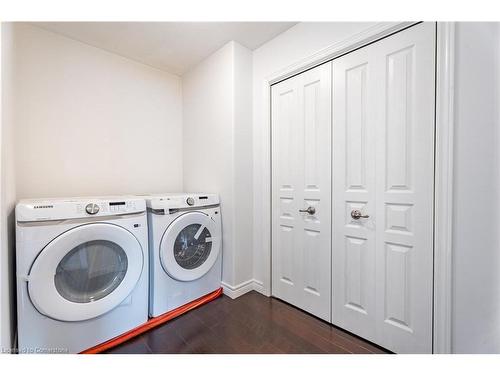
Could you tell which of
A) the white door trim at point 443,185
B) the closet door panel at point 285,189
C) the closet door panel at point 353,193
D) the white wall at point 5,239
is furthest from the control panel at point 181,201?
the white door trim at point 443,185

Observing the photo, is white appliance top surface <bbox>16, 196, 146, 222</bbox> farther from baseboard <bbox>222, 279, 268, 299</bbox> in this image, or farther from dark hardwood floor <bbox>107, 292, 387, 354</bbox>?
baseboard <bbox>222, 279, 268, 299</bbox>

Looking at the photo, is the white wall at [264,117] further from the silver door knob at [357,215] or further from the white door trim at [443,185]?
the white door trim at [443,185]

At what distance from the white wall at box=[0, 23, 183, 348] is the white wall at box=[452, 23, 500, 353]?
234 centimetres

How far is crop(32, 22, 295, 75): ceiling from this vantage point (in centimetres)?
171

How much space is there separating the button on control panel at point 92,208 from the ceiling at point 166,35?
1.42 m

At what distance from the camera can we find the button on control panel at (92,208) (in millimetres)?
1271

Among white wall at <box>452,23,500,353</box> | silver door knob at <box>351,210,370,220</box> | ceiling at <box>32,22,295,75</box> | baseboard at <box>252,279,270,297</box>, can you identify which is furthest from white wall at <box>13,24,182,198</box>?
white wall at <box>452,23,500,353</box>

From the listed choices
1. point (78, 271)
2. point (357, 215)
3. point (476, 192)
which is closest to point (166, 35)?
A: point (78, 271)

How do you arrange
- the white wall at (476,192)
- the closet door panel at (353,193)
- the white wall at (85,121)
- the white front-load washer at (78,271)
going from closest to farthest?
the white wall at (476,192), the white front-load washer at (78,271), the closet door panel at (353,193), the white wall at (85,121)

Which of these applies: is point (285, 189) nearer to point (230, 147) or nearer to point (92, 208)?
point (230, 147)

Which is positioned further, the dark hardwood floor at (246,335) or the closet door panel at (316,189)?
the closet door panel at (316,189)

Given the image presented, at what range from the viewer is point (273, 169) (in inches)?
75.7

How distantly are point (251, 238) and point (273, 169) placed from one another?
0.69 m

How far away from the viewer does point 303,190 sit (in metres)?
1.72
